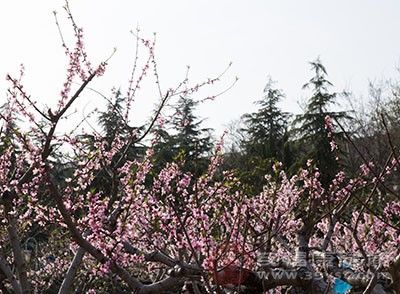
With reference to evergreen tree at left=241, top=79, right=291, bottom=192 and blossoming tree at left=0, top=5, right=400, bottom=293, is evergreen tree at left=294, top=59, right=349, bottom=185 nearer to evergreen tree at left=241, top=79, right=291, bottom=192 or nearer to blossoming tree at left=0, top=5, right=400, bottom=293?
evergreen tree at left=241, top=79, right=291, bottom=192

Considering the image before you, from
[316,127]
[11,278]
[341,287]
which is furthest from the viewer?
[316,127]

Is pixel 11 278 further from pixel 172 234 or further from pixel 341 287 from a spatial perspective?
pixel 341 287

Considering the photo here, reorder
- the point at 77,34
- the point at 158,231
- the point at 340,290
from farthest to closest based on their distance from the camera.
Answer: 1. the point at 158,231
2. the point at 77,34
3. the point at 340,290

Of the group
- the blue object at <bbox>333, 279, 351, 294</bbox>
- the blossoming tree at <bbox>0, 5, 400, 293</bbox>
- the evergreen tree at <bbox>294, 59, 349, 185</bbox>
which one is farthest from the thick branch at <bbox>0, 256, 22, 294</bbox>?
the evergreen tree at <bbox>294, 59, 349, 185</bbox>

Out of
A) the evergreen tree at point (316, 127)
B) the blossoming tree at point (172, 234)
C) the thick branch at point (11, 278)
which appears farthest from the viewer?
the evergreen tree at point (316, 127)

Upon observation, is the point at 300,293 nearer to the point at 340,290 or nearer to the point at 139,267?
the point at 340,290

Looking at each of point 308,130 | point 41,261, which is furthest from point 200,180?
point 308,130

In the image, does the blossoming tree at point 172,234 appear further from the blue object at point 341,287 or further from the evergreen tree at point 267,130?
the evergreen tree at point 267,130

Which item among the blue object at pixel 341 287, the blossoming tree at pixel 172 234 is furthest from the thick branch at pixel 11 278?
the blue object at pixel 341 287

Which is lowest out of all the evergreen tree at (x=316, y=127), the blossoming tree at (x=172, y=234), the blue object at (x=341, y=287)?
the blue object at (x=341, y=287)

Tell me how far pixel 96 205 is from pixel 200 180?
3.25 meters

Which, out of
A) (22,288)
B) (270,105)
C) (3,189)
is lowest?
(22,288)

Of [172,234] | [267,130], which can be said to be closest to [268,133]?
[267,130]

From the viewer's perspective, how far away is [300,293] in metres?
3.89
